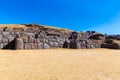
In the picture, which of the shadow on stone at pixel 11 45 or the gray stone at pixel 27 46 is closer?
the shadow on stone at pixel 11 45

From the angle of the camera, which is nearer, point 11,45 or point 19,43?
point 19,43

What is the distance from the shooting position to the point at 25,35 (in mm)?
17922

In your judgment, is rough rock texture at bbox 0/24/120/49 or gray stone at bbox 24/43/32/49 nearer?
rough rock texture at bbox 0/24/120/49

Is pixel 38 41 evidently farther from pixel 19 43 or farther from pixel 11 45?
pixel 11 45

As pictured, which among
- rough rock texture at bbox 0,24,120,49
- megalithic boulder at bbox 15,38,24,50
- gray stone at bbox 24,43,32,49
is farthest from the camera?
gray stone at bbox 24,43,32,49

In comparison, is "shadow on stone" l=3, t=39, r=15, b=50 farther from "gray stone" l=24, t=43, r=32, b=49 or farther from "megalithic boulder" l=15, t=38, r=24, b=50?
"gray stone" l=24, t=43, r=32, b=49

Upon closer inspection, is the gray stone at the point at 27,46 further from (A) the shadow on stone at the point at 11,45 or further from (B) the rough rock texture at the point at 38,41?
(A) the shadow on stone at the point at 11,45

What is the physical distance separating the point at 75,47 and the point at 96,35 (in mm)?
6719

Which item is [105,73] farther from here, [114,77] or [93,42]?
[93,42]

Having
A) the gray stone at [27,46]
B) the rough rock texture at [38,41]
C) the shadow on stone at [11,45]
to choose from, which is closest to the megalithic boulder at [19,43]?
the rough rock texture at [38,41]

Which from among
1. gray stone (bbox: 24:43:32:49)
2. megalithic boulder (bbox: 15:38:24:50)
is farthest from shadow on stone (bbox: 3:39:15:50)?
gray stone (bbox: 24:43:32:49)

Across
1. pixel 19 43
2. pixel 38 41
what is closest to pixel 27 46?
pixel 19 43

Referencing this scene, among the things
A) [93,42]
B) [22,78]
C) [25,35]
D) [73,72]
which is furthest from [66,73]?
[93,42]

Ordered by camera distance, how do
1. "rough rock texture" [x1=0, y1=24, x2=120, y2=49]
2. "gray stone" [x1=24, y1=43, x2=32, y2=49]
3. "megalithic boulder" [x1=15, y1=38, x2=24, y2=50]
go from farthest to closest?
"gray stone" [x1=24, y1=43, x2=32, y2=49] → "rough rock texture" [x1=0, y1=24, x2=120, y2=49] → "megalithic boulder" [x1=15, y1=38, x2=24, y2=50]
